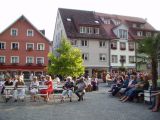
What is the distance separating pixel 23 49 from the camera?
5909 centimetres

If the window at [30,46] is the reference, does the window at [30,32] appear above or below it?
above

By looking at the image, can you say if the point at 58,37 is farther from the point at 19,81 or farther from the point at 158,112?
the point at 158,112

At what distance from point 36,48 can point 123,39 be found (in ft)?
52.9

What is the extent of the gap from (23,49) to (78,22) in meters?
10.7

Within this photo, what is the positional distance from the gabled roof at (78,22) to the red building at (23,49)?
5.19 meters

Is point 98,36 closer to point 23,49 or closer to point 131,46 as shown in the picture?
point 131,46

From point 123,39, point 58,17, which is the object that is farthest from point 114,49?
point 58,17

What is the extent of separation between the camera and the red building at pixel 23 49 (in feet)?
190

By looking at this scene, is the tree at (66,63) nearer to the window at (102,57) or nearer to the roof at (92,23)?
the roof at (92,23)

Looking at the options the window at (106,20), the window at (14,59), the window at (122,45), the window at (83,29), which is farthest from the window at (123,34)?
the window at (14,59)

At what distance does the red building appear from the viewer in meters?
57.9

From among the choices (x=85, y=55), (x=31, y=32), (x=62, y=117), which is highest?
(x=31, y=32)

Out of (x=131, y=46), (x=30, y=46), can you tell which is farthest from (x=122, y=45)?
(x=30, y=46)

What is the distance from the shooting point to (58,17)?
62656mm
